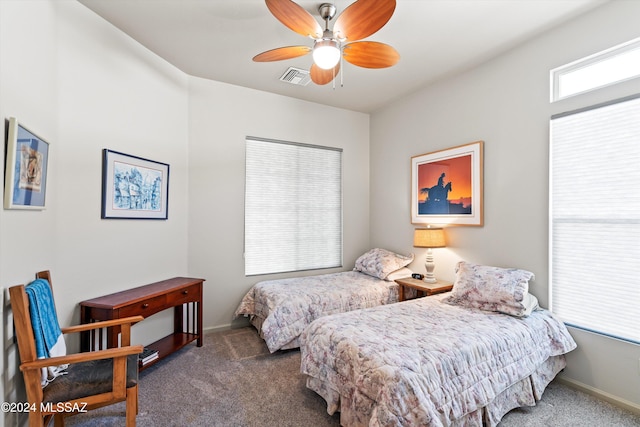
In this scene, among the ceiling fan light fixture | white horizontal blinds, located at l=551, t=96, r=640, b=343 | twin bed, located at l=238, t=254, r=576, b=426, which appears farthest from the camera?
white horizontal blinds, located at l=551, t=96, r=640, b=343

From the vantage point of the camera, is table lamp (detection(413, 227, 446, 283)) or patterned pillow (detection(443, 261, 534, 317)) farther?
table lamp (detection(413, 227, 446, 283))

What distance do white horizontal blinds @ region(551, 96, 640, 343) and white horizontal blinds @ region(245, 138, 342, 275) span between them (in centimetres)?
263

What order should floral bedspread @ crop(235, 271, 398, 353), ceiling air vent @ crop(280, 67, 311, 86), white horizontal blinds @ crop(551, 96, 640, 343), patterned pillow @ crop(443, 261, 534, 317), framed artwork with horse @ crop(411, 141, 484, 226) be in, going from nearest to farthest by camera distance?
white horizontal blinds @ crop(551, 96, 640, 343) → patterned pillow @ crop(443, 261, 534, 317) → floral bedspread @ crop(235, 271, 398, 353) → framed artwork with horse @ crop(411, 141, 484, 226) → ceiling air vent @ crop(280, 67, 311, 86)

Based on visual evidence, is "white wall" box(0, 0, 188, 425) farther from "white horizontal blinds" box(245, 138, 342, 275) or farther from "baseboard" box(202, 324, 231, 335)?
"white horizontal blinds" box(245, 138, 342, 275)

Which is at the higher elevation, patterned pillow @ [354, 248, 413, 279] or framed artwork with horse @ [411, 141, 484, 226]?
framed artwork with horse @ [411, 141, 484, 226]

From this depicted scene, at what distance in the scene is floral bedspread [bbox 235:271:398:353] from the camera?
2.94 m

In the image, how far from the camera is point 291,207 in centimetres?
411

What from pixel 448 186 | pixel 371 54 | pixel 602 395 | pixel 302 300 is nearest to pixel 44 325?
pixel 302 300

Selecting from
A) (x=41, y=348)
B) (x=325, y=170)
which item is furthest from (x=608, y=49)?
(x=41, y=348)

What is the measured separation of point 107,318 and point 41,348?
2.06ft

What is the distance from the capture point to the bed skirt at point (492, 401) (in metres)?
1.72

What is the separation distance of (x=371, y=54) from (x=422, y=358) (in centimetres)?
208

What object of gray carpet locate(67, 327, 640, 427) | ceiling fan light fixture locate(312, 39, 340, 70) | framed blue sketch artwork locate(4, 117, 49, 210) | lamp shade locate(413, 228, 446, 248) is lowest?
gray carpet locate(67, 327, 640, 427)

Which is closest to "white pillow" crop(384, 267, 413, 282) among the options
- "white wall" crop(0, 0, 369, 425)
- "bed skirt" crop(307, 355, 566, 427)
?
"white wall" crop(0, 0, 369, 425)
